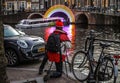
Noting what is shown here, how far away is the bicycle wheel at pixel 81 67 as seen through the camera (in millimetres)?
11406

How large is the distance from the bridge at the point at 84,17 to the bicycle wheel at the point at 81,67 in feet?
179

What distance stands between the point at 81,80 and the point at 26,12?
218 ft

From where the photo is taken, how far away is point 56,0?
92500 millimetres

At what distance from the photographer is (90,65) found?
1104 cm

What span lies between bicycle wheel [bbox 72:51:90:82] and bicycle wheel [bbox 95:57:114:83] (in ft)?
1.97

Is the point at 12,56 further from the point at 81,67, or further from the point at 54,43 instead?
the point at 81,67

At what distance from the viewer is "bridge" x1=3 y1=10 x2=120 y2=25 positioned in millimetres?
67450

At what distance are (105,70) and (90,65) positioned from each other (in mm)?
619

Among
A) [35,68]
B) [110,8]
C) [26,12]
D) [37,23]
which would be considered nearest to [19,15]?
[26,12]

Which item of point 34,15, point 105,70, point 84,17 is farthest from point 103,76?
point 34,15

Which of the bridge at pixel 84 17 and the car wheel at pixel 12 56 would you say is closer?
the car wheel at pixel 12 56

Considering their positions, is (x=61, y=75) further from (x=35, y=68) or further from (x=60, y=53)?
(x=35, y=68)

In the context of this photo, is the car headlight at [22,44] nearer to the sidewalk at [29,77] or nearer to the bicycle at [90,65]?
the sidewalk at [29,77]

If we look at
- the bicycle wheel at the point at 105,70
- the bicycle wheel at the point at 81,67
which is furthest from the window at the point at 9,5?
the bicycle wheel at the point at 105,70
